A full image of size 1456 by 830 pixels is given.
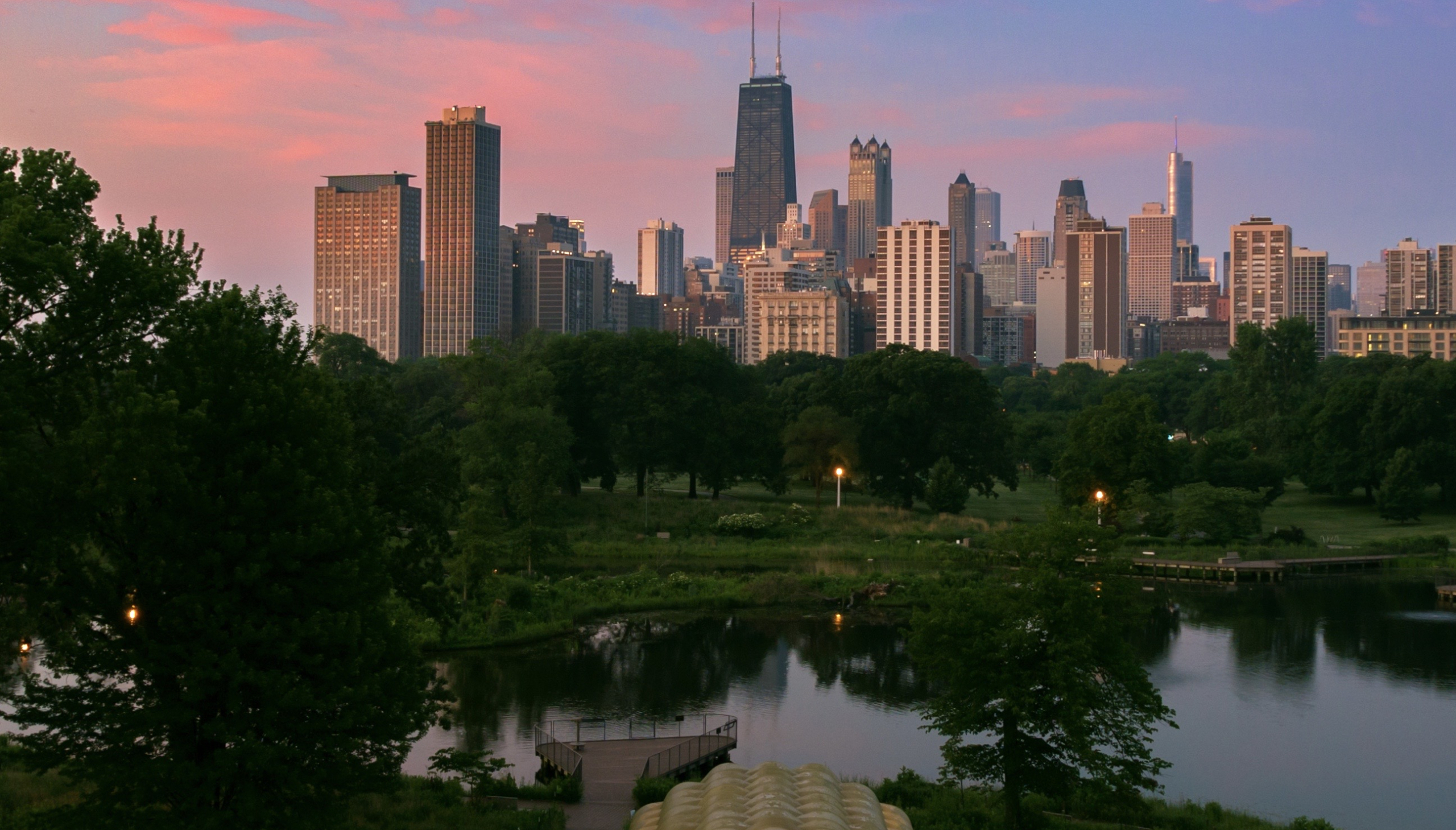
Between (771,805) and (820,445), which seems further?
(820,445)

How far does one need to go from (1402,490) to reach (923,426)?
23.0m

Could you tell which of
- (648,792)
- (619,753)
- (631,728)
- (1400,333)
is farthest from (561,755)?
(1400,333)

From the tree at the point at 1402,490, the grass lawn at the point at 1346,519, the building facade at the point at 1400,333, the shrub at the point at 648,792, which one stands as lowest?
the shrub at the point at 648,792

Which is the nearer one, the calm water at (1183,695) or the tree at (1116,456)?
the calm water at (1183,695)

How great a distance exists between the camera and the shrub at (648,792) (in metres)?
21.6

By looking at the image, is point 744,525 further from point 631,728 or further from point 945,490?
point 631,728

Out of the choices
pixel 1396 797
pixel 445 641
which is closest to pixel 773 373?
pixel 445 641

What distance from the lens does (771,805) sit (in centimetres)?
1645

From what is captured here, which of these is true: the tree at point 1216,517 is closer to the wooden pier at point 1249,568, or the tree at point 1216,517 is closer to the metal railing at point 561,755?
the wooden pier at point 1249,568

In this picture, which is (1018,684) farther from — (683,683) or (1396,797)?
(683,683)

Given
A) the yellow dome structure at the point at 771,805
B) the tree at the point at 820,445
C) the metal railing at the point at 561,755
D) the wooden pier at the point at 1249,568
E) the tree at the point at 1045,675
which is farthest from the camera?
the tree at the point at 820,445

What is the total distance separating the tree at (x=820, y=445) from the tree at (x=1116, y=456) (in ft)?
31.7

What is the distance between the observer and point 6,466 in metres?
15.4

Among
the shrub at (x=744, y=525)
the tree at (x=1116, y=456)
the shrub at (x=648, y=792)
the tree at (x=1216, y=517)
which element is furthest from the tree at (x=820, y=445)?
the shrub at (x=648, y=792)
